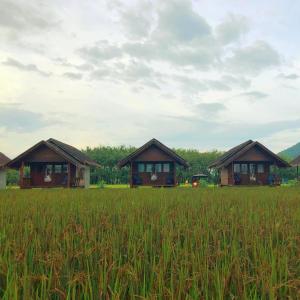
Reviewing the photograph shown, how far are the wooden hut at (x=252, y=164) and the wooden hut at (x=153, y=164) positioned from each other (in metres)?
4.42

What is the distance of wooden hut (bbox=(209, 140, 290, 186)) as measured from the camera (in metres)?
29.6

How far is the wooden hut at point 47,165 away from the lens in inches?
1133

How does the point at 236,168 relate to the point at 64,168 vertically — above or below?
below

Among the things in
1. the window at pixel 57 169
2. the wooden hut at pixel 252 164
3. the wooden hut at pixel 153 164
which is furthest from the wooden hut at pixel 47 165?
the wooden hut at pixel 252 164

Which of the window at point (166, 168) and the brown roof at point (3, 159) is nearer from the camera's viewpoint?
the window at point (166, 168)

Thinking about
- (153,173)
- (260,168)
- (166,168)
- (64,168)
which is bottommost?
(153,173)

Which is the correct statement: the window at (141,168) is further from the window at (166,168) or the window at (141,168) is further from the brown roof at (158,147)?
the window at (166,168)

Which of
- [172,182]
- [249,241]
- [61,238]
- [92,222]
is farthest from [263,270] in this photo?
[172,182]

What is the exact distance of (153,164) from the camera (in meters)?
30.6

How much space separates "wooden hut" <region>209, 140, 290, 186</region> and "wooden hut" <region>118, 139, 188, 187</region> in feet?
14.5

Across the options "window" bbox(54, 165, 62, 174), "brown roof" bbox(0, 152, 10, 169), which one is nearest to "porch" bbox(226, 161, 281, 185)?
"window" bbox(54, 165, 62, 174)

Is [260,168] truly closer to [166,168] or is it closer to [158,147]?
[166,168]

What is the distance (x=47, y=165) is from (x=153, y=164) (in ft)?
29.5

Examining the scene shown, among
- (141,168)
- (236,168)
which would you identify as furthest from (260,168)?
(141,168)
